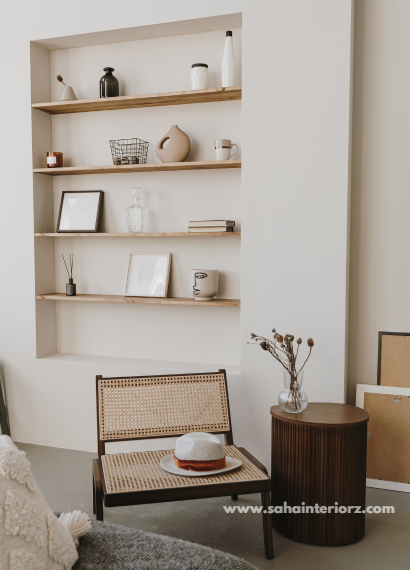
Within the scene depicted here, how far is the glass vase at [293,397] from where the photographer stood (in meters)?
2.41

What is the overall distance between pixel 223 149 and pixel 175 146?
1.02 ft

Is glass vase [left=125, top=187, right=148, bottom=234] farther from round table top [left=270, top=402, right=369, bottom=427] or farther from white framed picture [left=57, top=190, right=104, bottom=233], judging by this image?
round table top [left=270, top=402, right=369, bottom=427]

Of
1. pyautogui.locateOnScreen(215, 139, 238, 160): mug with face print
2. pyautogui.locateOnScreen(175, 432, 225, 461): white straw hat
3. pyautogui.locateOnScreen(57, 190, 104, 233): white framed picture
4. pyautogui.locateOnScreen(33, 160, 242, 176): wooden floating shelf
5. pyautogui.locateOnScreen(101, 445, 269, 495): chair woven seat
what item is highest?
pyautogui.locateOnScreen(215, 139, 238, 160): mug with face print

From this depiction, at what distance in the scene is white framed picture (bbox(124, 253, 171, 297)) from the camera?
340 cm

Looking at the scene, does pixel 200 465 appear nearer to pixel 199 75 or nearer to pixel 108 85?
pixel 199 75

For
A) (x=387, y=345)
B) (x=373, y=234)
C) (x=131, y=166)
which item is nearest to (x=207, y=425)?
(x=387, y=345)

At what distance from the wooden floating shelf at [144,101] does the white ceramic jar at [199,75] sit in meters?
0.06

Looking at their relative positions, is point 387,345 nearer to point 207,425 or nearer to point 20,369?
point 207,425

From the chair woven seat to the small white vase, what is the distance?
7.52ft

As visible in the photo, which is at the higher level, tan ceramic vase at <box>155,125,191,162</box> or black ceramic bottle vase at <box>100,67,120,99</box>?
black ceramic bottle vase at <box>100,67,120,99</box>

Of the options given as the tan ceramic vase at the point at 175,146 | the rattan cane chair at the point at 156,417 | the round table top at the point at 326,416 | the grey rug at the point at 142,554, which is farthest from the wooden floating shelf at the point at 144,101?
A: the grey rug at the point at 142,554

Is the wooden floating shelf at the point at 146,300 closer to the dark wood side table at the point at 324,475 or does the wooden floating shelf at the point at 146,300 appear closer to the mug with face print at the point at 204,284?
the mug with face print at the point at 204,284

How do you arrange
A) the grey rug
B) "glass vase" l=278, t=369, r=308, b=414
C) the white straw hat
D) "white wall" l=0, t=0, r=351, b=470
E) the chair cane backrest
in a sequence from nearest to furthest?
the grey rug, the white straw hat, "glass vase" l=278, t=369, r=308, b=414, the chair cane backrest, "white wall" l=0, t=0, r=351, b=470

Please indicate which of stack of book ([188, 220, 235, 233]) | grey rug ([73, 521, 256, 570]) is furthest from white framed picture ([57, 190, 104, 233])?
grey rug ([73, 521, 256, 570])
